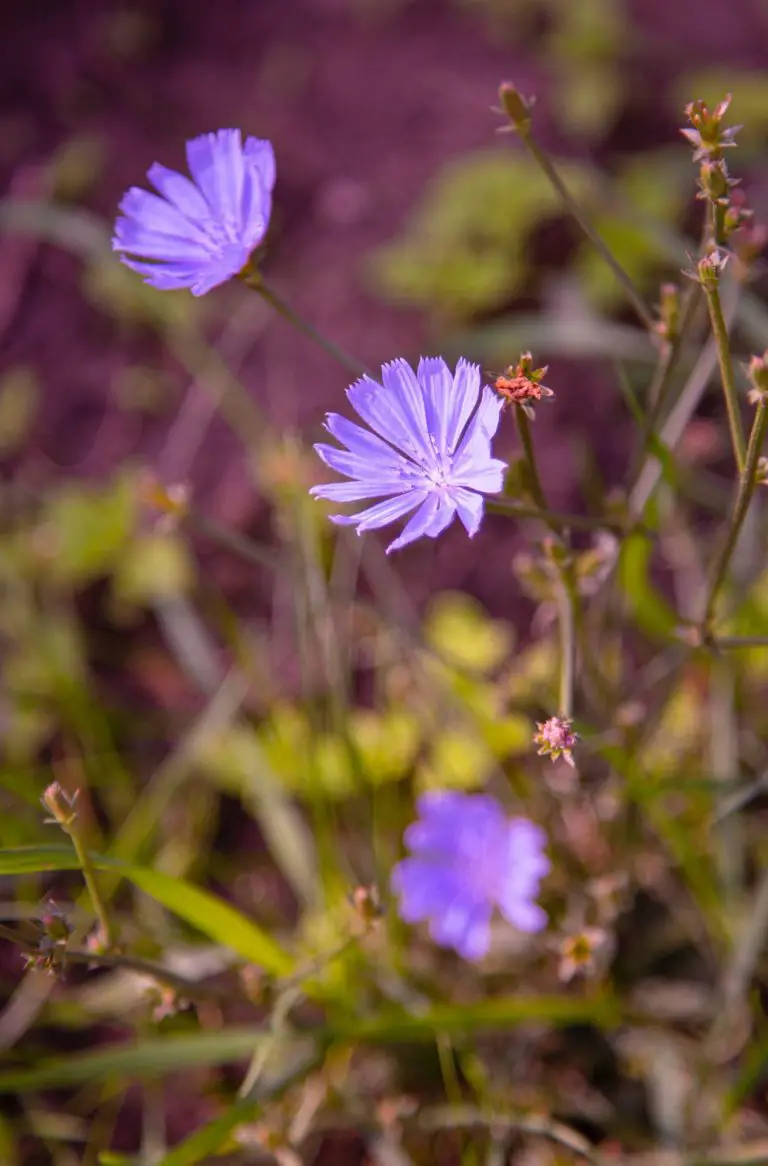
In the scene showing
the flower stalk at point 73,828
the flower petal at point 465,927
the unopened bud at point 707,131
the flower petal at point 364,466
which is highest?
the unopened bud at point 707,131

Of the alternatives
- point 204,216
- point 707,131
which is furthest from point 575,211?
point 204,216

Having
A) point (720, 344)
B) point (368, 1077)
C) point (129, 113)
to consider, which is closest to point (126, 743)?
point (368, 1077)

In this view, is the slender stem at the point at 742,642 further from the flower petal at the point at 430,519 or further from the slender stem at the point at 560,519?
the flower petal at the point at 430,519

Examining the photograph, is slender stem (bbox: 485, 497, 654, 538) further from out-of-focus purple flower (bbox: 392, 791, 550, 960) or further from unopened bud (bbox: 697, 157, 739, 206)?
out-of-focus purple flower (bbox: 392, 791, 550, 960)

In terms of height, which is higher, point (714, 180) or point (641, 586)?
point (714, 180)

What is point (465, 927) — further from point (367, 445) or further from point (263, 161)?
point (263, 161)

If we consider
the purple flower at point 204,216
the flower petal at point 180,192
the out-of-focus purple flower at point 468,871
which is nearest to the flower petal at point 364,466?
the purple flower at point 204,216

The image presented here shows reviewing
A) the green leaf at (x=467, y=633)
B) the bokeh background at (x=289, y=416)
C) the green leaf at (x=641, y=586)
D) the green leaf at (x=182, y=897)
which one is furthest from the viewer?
the green leaf at (x=467, y=633)
